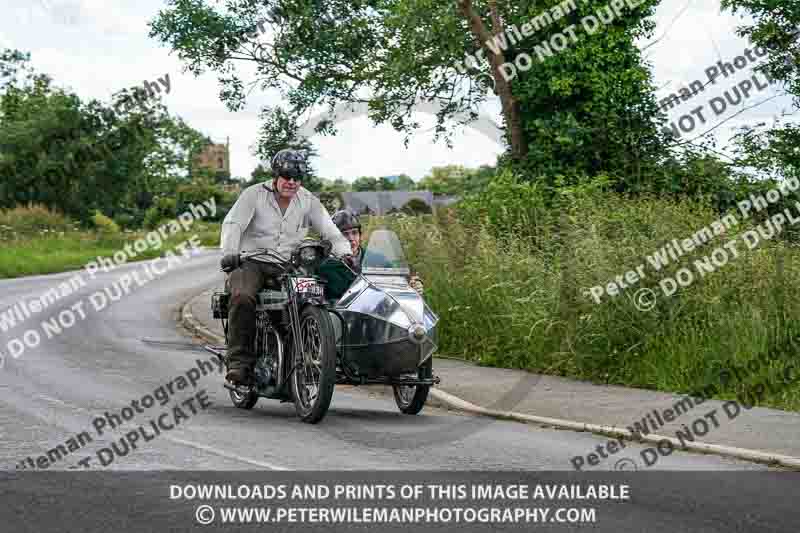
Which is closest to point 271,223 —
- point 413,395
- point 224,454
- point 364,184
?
point 413,395

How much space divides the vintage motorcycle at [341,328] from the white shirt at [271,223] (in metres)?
0.20

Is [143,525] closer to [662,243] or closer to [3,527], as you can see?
[3,527]

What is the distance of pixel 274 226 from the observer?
412 inches

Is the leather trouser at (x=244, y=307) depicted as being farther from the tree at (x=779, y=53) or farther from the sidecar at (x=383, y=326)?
the tree at (x=779, y=53)

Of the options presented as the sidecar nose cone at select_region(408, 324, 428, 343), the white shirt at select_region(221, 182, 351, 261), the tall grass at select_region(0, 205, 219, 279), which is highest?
the tall grass at select_region(0, 205, 219, 279)

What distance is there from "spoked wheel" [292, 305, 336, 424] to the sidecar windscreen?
2.92ft

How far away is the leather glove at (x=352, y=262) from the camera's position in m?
10.5

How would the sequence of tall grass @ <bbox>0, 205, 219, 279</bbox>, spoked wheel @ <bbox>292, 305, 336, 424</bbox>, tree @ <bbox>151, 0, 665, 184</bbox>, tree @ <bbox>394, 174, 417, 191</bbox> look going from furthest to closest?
tree @ <bbox>394, 174, 417, 191</bbox>, tall grass @ <bbox>0, 205, 219, 279</bbox>, tree @ <bbox>151, 0, 665, 184</bbox>, spoked wheel @ <bbox>292, 305, 336, 424</bbox>

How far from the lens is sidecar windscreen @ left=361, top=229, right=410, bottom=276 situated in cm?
1040

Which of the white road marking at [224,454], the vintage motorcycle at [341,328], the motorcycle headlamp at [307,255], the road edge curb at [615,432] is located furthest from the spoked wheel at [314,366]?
the road edge curb at [615,432]

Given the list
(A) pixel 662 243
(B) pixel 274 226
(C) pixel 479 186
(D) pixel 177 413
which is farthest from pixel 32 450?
(C) pixel 479 186

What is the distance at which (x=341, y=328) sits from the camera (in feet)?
33.3

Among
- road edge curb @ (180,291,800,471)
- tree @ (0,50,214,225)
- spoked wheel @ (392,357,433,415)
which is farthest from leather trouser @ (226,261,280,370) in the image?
tree @ (0,50,214,225)

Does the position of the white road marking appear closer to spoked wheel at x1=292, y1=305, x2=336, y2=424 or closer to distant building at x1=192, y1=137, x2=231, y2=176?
spoked wheel at x1=292, y1=305, x2=336, y2=424
